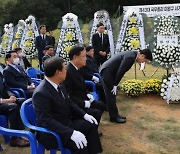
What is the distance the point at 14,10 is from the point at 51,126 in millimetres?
25980

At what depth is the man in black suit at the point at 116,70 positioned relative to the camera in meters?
4.95

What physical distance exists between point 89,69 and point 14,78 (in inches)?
59.1

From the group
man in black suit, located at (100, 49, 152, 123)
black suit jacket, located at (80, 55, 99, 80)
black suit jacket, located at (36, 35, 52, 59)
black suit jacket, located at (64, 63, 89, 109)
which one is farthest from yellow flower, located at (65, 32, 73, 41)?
black suit jacket, located at (64, 63, 89, 109)

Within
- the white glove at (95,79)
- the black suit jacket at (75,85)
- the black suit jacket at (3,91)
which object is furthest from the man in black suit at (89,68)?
the black suit jacket at (75,85)

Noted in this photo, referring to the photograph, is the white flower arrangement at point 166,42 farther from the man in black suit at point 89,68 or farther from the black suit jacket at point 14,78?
the black suit jacket at point 14,78

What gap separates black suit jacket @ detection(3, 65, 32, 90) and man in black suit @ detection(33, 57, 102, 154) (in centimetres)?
225

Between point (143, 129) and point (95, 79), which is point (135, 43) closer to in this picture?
point (95, 79)

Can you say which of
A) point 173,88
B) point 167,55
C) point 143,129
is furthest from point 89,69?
point 167,55

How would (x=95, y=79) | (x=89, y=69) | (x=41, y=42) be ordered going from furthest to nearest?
(x=41, y=42), (x=89, y=69), (x=95, y=79)

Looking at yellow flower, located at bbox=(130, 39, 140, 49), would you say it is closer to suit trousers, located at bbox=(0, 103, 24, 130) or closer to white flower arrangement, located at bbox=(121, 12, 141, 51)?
white flower arrangement, located at bbox=(121, 12, 141, 51)

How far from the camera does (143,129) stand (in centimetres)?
509

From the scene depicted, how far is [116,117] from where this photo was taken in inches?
213

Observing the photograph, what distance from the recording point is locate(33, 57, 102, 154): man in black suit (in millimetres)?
2939

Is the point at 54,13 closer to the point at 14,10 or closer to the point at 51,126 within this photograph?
the point at 14,10
